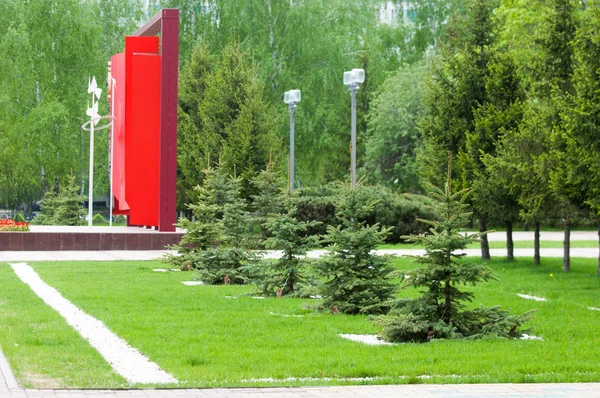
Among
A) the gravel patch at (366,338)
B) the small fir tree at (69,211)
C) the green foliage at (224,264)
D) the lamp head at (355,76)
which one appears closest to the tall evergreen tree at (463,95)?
the lamp head at (355,76)

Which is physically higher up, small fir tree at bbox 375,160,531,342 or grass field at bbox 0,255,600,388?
small fir tree at bbox 375,160,531,342

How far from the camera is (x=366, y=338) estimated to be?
1302 cm

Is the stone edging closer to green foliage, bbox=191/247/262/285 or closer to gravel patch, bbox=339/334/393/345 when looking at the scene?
gravel patch, bbox=339/334/393/345

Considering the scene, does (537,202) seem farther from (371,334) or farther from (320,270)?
(371,334)

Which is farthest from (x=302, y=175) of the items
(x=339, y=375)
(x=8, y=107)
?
(x=339, y=375)

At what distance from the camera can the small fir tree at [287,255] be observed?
17.7 m

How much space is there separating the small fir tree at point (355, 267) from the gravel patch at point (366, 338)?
2.00 m

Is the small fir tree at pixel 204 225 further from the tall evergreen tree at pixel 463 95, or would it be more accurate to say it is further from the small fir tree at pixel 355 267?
the tall evergreen tree at pixel 463 95

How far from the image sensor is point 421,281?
12.9 metres

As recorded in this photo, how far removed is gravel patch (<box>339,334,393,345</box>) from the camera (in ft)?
41.3

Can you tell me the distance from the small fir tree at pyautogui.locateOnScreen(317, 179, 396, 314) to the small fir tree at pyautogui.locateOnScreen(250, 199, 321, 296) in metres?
1.72

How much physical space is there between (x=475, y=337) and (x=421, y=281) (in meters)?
0.96

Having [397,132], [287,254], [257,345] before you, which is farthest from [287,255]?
[397,132]

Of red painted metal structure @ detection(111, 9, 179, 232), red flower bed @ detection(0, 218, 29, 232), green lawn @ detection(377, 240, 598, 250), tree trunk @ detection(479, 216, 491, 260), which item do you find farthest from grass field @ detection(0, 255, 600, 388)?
green lawn @ detection(377, 240, 598, 250)
